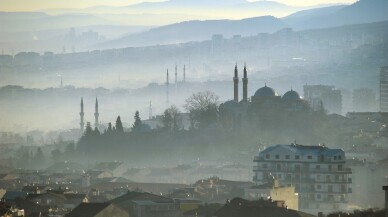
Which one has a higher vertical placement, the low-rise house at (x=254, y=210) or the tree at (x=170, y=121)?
the tree at (x=170, y=121)

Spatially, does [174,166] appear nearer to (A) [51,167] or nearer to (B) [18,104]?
(A) [51,167]

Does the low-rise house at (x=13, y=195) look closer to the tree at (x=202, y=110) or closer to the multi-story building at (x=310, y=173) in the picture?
the multi-story building at (x=310, y=173)

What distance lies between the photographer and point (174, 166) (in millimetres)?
126062

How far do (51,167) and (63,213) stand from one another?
56.9 m

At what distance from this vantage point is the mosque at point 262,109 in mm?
137500

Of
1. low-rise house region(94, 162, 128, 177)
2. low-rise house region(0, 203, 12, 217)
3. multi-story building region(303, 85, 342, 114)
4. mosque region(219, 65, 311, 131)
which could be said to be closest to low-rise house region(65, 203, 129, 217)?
low-rise house region(0, 203, 12, 217)

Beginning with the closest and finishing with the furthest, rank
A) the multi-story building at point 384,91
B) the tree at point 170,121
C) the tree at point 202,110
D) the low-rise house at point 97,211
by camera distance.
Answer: the low-rise house at point 97,211 → the tree at point 170,121 → the tree at point 202,110 → the multi-story building at point 384,91

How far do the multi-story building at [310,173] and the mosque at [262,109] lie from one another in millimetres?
36519

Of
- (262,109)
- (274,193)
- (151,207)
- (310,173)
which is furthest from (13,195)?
(262,109)

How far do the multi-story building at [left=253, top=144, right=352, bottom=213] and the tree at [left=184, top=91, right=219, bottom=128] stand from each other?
40.1m

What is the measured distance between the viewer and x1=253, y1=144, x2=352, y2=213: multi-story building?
91.9 meters

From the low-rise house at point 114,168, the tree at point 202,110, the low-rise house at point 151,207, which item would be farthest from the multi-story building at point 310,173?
the tree at point 202,110

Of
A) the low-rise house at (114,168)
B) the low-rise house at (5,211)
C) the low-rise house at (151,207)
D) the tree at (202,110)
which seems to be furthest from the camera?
the tree at (202,110)

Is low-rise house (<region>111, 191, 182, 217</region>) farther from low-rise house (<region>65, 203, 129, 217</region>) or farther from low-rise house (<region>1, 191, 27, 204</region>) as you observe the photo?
low-rise house (<region>1, 191, 27, 204</region>)
